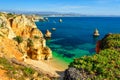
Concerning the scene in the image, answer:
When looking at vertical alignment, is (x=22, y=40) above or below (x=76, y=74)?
below

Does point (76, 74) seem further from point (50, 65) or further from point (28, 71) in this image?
point (50, 65)

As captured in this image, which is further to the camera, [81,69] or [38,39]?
[38,39]

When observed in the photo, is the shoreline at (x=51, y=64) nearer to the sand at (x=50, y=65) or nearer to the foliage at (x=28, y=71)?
the sand at (x=50, y=65)

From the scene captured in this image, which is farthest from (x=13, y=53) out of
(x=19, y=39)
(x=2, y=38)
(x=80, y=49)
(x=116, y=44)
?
(x=80, y=49)

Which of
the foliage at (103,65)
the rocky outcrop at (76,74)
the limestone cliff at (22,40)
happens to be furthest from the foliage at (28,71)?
the limestone cliff at (22,40)

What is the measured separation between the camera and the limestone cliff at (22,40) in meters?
40.6

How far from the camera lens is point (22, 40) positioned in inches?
1948

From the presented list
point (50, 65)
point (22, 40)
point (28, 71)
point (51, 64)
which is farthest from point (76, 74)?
point (22, 40)

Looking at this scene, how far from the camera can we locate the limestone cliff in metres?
40.6

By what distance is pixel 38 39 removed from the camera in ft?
177

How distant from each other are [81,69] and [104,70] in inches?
52.6

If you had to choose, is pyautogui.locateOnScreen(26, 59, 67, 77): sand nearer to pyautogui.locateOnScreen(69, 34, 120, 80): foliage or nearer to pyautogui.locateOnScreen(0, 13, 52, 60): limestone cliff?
pyautogui.locateOnScreen(0, 13, 52, 60): limestone cliff

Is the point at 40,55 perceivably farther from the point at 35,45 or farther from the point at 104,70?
the point at 104,70

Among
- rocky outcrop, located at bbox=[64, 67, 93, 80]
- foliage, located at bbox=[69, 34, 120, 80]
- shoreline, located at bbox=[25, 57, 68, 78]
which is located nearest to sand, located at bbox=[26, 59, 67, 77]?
shoreline, located at bbox=[25, 57, 68, 78]
